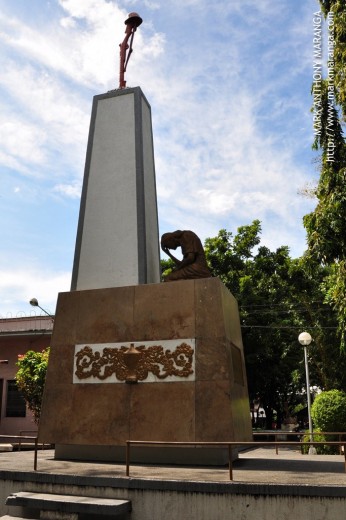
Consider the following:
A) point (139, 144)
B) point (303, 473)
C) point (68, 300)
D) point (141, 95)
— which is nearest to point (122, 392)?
point (68, 300)

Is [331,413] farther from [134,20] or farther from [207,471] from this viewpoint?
[134,20]

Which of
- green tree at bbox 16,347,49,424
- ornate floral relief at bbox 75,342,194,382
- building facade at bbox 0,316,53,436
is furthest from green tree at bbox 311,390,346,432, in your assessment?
building facade at bbox 0,316,53,436

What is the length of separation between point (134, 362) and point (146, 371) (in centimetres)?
28

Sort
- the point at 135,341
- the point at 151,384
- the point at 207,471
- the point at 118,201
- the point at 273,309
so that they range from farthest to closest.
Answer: the point at 273,309 < the point at 118,201 < the point at 135,341 < the point at 151,384 < the point at 207,471

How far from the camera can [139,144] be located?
11.5m

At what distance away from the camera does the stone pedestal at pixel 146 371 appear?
873cm

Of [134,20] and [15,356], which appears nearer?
[134,20]

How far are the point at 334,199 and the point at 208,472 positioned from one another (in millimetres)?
9910

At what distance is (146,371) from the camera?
9.29 meters

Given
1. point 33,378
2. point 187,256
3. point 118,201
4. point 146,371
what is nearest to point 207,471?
point 146,371

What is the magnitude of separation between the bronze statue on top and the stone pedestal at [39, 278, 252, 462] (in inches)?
20.5

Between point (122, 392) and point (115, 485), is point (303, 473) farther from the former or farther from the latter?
point (122, 392)

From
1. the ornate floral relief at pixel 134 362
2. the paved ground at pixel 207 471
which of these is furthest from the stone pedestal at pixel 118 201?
the paved ground at pixel 207 471

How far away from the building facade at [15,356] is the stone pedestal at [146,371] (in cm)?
1537
